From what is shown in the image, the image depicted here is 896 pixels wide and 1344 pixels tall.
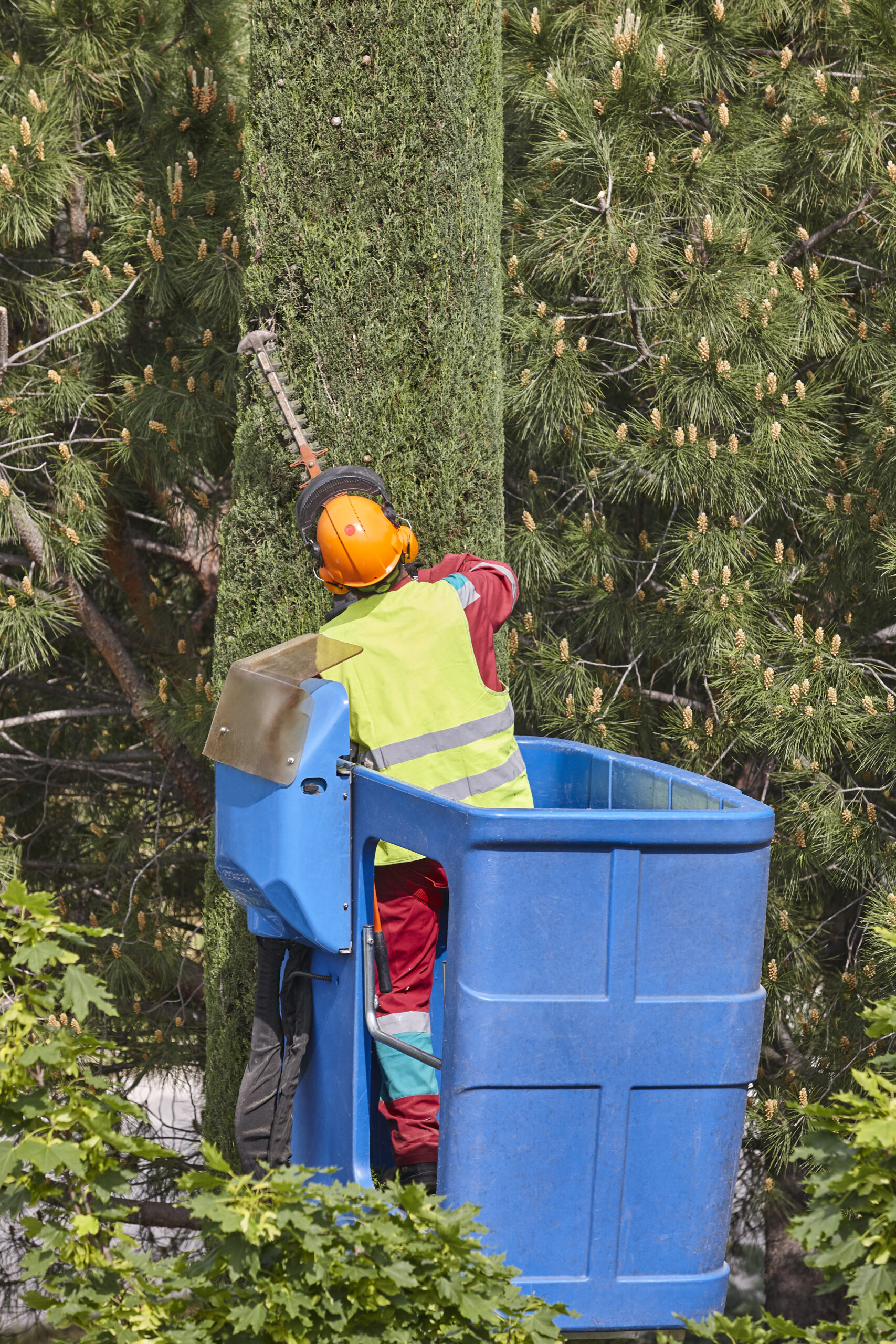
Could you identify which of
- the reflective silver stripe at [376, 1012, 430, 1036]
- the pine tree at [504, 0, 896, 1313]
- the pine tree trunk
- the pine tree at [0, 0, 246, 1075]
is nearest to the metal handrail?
the reflective silver stripe at [376, 1012, 430, 1036]

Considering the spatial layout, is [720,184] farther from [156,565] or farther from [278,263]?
[156,565]

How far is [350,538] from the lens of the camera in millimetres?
2789

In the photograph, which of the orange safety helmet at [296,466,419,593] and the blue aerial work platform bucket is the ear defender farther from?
the blue aerial work platform bucket

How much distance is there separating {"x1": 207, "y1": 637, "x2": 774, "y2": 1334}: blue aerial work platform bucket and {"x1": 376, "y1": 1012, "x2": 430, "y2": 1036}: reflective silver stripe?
0.37 m

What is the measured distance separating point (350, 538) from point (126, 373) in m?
2.98

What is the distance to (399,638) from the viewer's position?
2.69 metres

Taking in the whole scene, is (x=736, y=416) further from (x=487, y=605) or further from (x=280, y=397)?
(x=487, y=605)

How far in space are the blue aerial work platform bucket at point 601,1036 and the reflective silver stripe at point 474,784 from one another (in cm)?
35

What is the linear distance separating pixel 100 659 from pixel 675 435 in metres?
3.45

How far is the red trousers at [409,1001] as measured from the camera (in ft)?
8.67

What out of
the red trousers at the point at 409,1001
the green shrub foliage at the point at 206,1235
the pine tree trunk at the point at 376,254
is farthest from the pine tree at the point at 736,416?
the green shrub foliage at the point at 206,1235

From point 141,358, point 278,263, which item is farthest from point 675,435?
point 141,358

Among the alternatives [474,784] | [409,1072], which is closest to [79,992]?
[409,1072]

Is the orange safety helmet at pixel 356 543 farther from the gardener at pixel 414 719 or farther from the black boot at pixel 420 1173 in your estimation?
the black boot at pixel 420 1173
